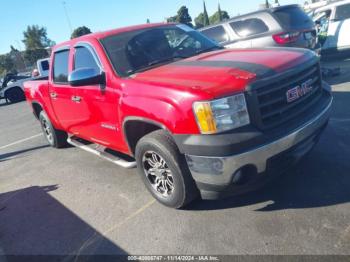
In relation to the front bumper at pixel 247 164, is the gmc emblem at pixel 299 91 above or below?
above

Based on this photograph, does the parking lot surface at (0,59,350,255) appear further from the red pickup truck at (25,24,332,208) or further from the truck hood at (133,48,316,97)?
the truck hood at (133,48,316,97)

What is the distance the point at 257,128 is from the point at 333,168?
1.51 meters

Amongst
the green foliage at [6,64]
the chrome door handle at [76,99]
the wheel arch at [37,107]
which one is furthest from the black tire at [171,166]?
the green foliage at [6,64]

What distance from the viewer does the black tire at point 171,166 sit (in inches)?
130

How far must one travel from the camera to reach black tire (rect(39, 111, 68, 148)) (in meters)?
6.70

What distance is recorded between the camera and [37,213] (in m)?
4.44

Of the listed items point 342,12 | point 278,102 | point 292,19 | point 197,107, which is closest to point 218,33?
point 292,19

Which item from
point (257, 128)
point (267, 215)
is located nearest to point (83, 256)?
point (267, 215)

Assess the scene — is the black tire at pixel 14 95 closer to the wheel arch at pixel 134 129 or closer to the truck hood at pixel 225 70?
the wheel arch at pixel 134 129

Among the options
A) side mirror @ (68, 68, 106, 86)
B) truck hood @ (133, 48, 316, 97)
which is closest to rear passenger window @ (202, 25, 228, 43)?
truck hood @ (133, 48, 316, 97)

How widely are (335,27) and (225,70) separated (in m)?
8.90

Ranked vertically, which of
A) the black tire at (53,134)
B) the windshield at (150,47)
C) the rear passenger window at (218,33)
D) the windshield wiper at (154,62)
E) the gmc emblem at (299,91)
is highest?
the windshield at (150,47)

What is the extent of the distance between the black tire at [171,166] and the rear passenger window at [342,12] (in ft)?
30.3

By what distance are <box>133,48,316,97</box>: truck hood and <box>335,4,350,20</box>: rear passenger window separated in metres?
7.97
